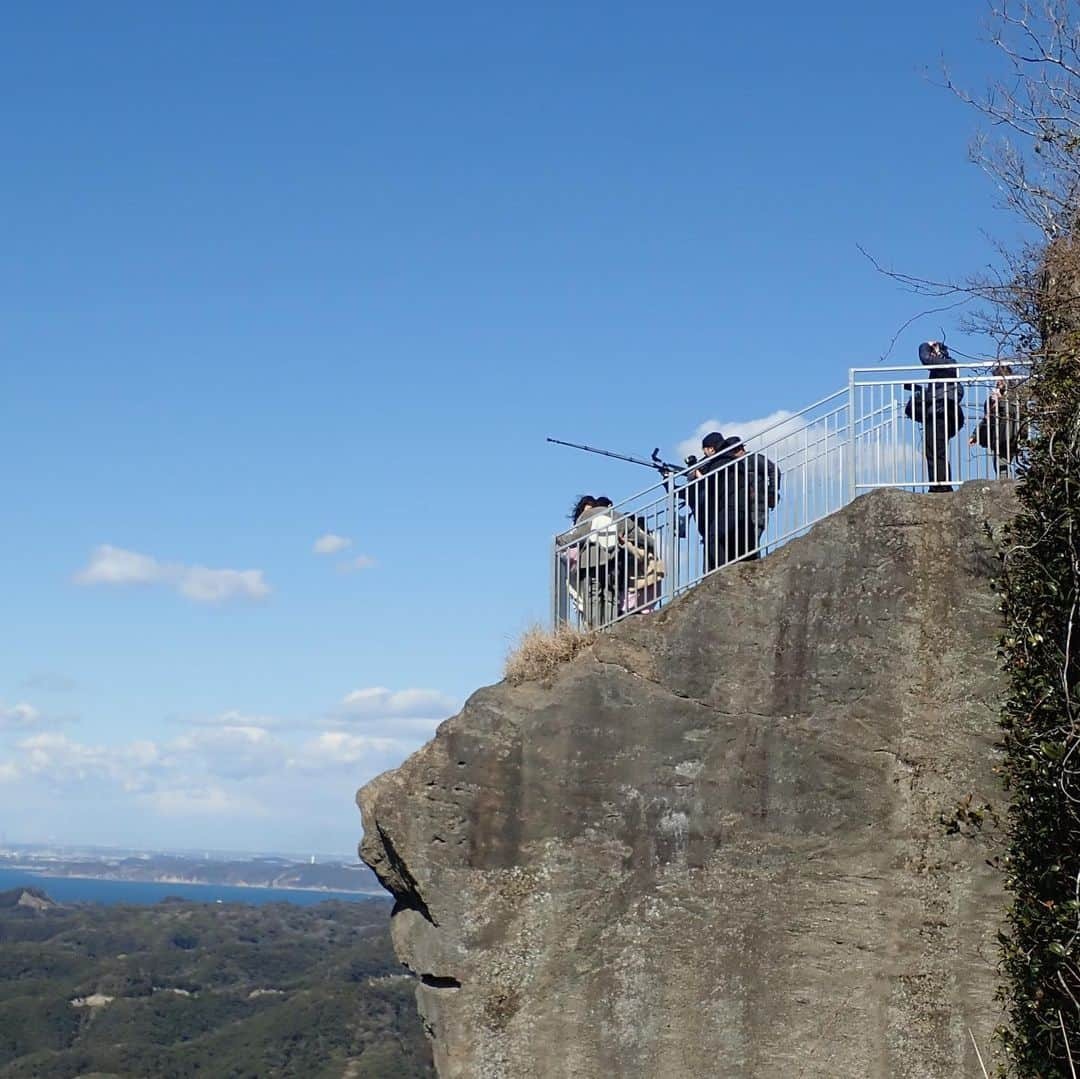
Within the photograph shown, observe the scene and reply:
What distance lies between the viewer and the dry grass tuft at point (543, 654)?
42.5ft

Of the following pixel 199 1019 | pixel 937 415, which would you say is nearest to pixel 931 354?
pixel 937 415

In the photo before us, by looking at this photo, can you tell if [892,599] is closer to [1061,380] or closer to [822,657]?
[822,657]

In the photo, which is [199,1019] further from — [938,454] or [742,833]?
[938,454]

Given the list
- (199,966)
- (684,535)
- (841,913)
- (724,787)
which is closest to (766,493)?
(684,535)

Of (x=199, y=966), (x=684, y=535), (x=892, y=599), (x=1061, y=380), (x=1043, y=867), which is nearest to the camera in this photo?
(x=1043, y=867)

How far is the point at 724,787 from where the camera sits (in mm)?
12242

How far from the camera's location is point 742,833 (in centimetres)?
1216

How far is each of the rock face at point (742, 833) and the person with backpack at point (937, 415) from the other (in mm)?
411

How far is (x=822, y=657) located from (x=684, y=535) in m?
1.69

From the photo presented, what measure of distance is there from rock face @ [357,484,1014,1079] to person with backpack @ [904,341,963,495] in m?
0.41

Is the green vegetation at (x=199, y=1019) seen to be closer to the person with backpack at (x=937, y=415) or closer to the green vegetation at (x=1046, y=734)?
the person with backpack at (x=937, y=415)

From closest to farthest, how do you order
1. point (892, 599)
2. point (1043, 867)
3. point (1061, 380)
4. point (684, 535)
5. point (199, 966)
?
point (1043, 867), point (1061, 380), point (892, 599), point (684, 535), point (199, 966)

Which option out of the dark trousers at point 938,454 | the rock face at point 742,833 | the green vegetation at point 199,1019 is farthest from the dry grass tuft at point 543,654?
the green vegetation at point 199,1019

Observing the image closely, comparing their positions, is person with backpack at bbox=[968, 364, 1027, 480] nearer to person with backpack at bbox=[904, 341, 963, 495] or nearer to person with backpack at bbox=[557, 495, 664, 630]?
person with backpack at bbox=[904, 341, 963, 495]
